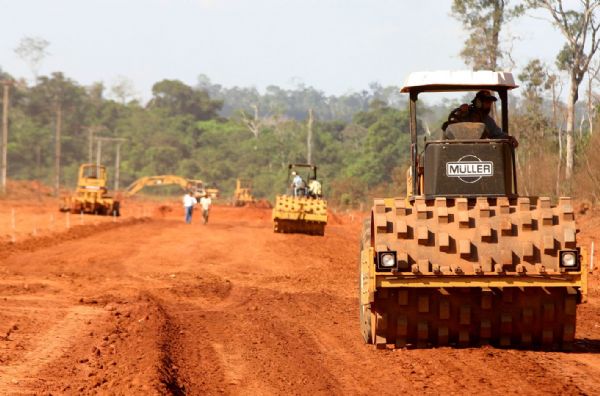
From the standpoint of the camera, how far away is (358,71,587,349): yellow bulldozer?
9586 millimetres

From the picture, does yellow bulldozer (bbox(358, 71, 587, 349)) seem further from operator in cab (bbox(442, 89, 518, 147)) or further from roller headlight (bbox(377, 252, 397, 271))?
operator in cab (bbox(442, 89, 518, 147))

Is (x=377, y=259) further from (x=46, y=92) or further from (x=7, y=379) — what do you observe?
(x=46, y=92)

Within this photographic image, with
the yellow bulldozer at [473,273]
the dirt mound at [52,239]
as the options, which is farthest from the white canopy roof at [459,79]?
the dirt mound at [52,239]

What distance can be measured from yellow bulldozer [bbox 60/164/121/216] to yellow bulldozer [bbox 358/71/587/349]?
44200 mm

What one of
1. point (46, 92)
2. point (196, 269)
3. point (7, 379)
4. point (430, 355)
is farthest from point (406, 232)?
point (46, 92)

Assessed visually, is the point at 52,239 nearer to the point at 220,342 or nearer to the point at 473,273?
the point at 220,342

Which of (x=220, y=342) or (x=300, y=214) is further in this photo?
(x=300, y=214)

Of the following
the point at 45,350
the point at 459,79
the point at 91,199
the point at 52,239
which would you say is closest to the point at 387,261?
the point at 459,79

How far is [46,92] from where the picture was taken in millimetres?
114312

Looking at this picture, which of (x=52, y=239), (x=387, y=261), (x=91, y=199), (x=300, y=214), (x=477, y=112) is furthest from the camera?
(x=91, y=199)

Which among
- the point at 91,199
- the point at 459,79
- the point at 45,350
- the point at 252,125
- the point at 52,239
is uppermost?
the point at 252,125

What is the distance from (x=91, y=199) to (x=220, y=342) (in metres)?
43.1

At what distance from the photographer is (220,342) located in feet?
36.3

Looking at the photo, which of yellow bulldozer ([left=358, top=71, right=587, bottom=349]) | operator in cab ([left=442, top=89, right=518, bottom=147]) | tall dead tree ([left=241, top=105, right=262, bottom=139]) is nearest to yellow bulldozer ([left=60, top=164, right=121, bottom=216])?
operator in cab ([left=442, top=89, right=518, bottom=147])
